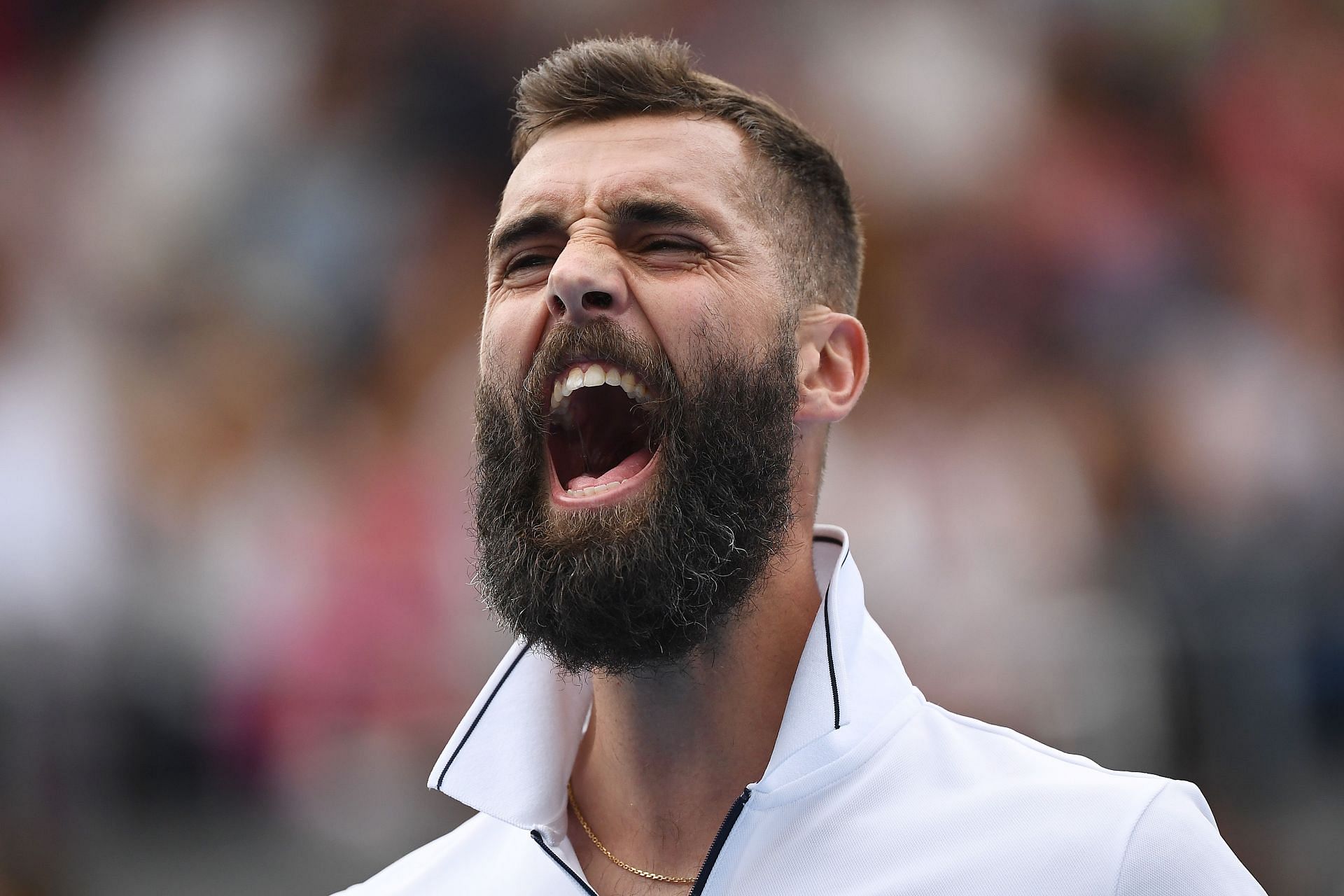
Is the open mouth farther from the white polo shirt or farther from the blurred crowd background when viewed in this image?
the blurred crowd background

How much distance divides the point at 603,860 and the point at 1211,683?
4217 mm

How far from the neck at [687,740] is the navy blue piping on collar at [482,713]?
0.63ft

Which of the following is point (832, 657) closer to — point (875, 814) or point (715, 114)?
point (875, 814)

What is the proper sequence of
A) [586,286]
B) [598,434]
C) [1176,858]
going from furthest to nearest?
[598,434] → [586,286] → [1176,858]

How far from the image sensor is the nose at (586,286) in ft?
7.23

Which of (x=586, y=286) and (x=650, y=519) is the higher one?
(x=586, y=286)

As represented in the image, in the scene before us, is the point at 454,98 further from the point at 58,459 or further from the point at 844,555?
the point at 844,555

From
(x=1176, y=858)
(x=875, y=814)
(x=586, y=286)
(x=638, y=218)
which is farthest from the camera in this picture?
(x=638, y=218)

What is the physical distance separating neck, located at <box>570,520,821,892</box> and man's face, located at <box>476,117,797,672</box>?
72 mm

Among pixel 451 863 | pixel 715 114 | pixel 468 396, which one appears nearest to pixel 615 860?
pixel 451 863

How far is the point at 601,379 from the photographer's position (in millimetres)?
2230

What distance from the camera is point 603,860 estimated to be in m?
2.23

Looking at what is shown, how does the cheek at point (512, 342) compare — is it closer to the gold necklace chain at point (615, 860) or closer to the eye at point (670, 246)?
the eye at point (670, 246)

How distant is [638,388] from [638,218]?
11.8 inches
